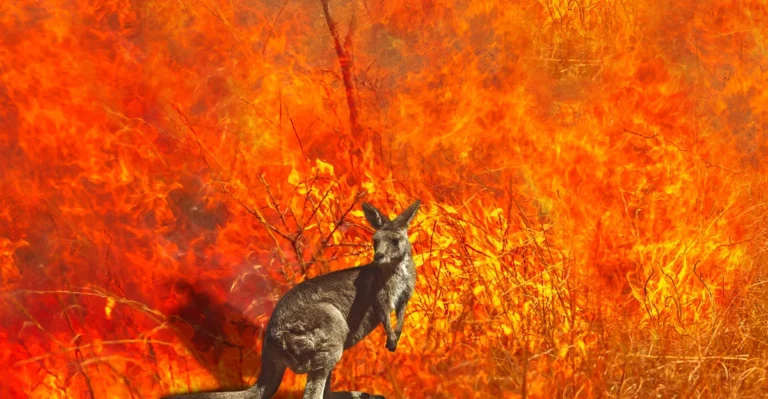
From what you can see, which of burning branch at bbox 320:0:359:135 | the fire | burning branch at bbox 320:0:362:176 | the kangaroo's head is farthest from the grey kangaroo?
burning branch at bbox 320:0:359:135

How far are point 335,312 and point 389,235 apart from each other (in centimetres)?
60

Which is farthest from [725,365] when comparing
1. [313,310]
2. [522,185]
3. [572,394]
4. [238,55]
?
[238,55]

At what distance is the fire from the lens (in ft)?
24.7

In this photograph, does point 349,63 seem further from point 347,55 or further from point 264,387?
→ point 264,387

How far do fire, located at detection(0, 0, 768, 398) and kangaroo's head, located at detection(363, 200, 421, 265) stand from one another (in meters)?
1.60

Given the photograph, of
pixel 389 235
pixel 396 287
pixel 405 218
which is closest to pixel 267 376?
pixel 396 287

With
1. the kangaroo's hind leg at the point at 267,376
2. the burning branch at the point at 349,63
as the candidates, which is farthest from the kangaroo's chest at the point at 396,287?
the burning branch at the point at 349,63

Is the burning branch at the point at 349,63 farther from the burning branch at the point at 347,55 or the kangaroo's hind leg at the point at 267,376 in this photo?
the kangaroo's hind leg at the point at 267,376

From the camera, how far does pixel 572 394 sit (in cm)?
721

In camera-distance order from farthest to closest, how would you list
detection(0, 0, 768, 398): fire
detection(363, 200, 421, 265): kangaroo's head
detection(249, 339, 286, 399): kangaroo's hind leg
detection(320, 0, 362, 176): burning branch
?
detection(320, 0, 362, 176): burning branch < detection(0, 0, 768, 398): fire < detection(249, 339, 286, 399): kangaroo's hind leg < detection(363, 200, 421, 265): kangaroo's head

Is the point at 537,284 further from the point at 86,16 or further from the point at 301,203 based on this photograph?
the point at 86,16

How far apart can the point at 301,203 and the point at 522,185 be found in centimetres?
199

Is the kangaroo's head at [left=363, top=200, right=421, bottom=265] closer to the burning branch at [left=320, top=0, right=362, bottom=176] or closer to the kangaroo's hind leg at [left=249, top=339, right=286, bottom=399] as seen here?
the kangaroo's hind leg at [left=249, top=339, right=286, bottom=399]

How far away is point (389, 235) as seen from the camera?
241 inches
